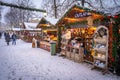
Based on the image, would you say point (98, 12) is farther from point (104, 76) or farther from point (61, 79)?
point (61, 79)

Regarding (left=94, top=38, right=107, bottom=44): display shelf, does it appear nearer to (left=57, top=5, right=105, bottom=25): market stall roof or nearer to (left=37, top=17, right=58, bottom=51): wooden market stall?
(left=57, top=5, right=105, bottom=25): market stall roof

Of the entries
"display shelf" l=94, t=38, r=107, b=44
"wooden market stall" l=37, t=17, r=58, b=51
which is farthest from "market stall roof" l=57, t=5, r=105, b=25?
"wooden market stall" l=37, t=17, r=58, b=51

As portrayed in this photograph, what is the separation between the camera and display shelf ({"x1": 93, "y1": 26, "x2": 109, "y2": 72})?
29.0 ft

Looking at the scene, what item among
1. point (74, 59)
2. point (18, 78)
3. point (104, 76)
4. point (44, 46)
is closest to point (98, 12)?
point (104, 76)

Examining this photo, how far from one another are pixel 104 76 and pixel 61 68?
267cm

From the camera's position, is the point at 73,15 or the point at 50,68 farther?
the point at 73,15

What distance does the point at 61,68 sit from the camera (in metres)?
9.81

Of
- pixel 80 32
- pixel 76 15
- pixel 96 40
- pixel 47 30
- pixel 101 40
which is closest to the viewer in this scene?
pixel 101 40

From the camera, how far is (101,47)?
923 cm

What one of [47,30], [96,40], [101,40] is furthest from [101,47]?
[47,30]

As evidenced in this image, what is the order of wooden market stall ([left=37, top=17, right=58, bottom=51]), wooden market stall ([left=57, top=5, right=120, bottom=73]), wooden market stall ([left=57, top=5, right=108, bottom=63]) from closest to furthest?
wooden market stall ([left=57, top=5, right=120, bottom=73]), wooden market stall ([left=57, top=5, right=108, bottom=63]), wooden market stall ([left=37, top=17, right=58, bottom=51])

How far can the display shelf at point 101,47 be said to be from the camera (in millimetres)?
8852

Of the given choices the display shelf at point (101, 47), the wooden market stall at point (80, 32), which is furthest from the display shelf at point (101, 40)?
the wooden market stall at point (80, 32)

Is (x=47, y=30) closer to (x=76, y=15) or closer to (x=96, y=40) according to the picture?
(x=76, y=15)
